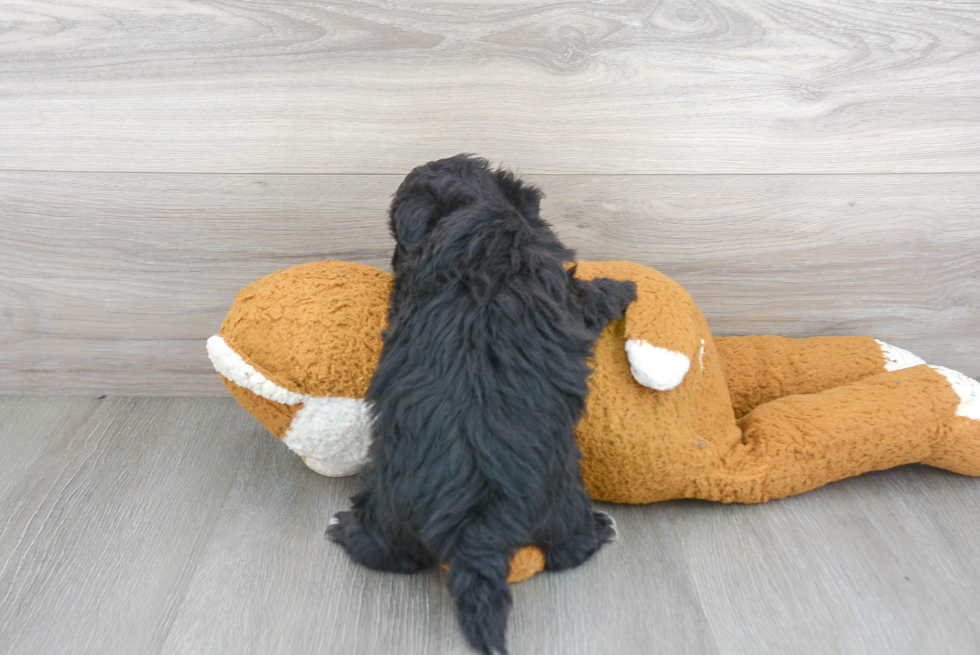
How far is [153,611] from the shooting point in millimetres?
752

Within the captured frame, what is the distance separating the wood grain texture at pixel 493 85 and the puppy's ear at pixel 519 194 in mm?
234

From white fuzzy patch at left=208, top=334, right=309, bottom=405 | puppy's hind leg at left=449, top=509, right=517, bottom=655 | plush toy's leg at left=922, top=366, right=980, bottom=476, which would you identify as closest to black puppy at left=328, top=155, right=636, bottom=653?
puppy's hind leg at left=449, top=509, right=517, bottom=655

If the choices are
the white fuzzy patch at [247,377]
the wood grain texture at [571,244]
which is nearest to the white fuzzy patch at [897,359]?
the wood grain texture at [571,244]

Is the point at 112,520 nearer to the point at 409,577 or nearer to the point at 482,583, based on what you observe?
the point at 409,577

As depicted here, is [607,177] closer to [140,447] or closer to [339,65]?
[339,65]

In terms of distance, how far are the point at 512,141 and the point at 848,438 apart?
59cm

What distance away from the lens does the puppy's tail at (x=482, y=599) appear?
2.13ft

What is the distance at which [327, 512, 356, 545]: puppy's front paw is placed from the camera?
817 millimetres

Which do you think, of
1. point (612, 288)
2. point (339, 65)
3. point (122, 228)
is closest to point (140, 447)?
point (122, 228)

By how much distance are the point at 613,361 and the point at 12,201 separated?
0.93m

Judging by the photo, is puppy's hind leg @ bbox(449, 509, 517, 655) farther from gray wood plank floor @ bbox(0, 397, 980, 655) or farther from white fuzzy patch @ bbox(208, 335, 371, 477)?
white fuzzy patch @ bbox(208, 335, 371, 477)

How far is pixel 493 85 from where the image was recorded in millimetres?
1009

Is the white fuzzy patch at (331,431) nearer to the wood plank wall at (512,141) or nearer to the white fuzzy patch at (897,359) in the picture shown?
the wood plank wall at (512,141)

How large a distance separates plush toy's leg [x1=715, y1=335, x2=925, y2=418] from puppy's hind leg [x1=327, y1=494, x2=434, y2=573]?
52cm
